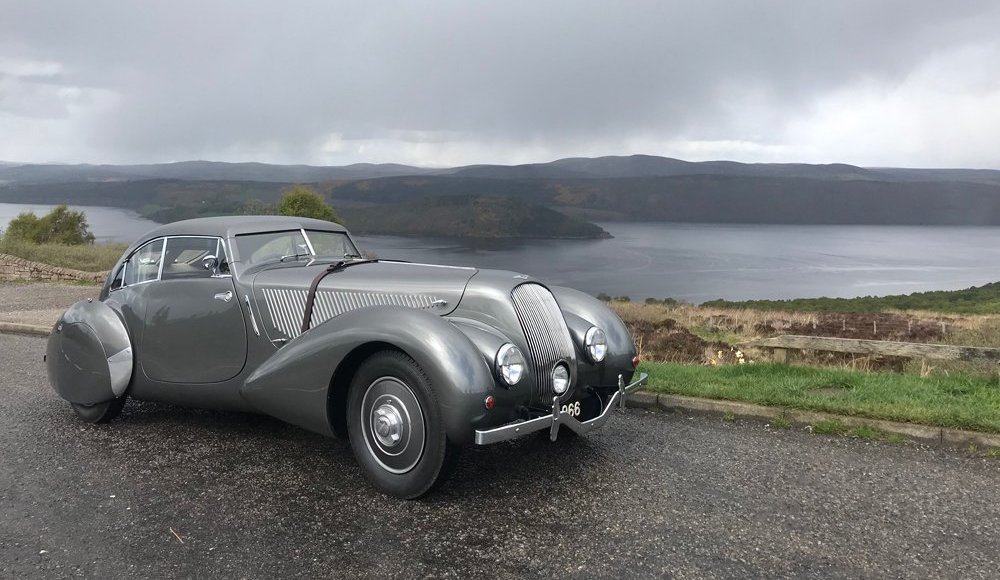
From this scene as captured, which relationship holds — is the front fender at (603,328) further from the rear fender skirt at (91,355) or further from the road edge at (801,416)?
the rear fender skirt at (91,355)

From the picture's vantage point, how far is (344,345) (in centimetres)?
443

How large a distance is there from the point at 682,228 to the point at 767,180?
3104cm

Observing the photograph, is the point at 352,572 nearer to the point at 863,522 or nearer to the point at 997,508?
the point at 863,522

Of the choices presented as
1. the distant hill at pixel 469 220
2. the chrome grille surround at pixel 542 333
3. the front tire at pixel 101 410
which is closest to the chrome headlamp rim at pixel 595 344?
the chrome grille surround at pixel 542 333

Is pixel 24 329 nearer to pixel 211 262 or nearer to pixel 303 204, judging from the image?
pixel 211 262

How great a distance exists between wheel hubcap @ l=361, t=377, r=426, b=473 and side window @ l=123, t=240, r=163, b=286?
2707mm

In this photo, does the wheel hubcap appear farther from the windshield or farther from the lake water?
the lake water

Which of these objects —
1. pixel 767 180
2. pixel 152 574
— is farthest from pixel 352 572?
pixel 767 180

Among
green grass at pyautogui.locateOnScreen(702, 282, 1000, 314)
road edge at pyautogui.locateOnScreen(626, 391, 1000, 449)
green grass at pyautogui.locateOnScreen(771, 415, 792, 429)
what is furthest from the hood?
green grass at pyautogui.locateOnScreen(702, 282, 1000, 314)

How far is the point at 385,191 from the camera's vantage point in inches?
5162

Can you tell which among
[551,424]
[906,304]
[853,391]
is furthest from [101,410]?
[906,304]

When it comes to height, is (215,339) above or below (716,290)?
above

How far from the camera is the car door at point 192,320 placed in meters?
5.31

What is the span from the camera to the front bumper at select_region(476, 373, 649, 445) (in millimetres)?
3932
